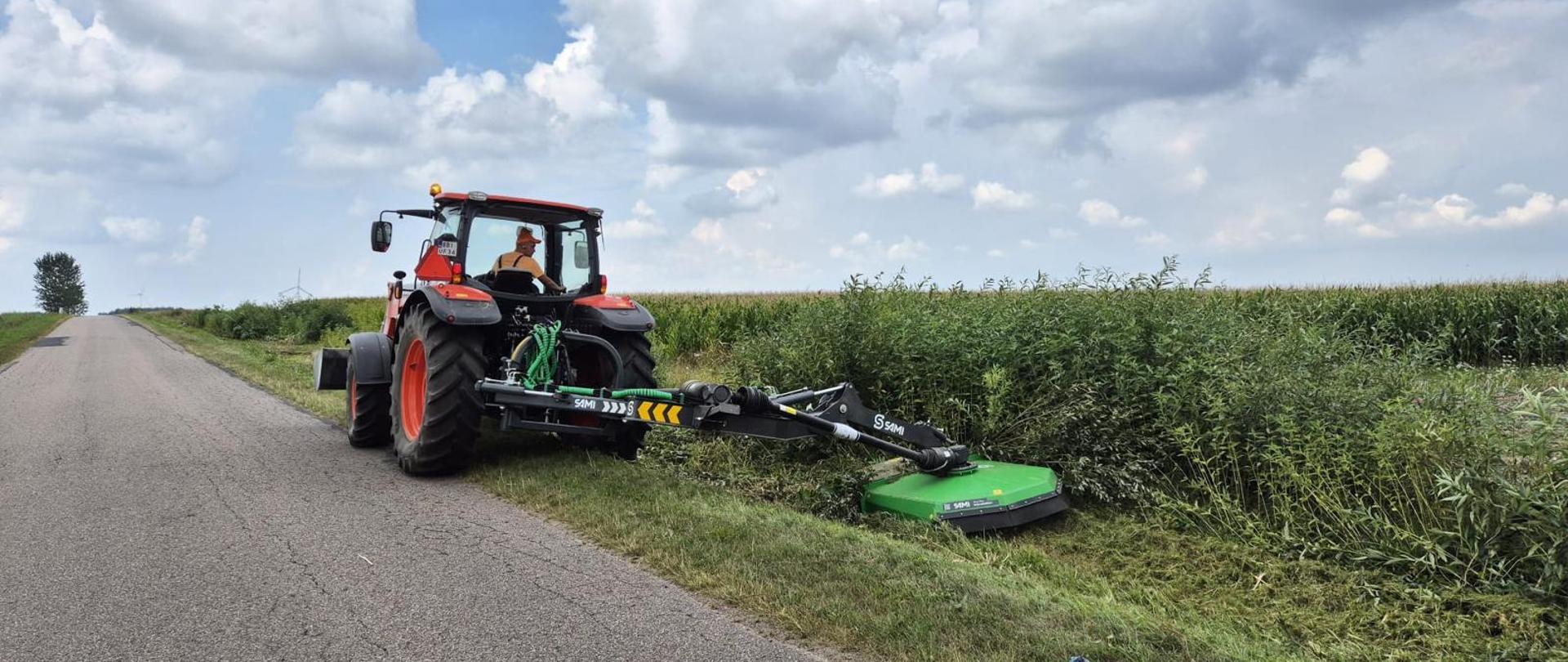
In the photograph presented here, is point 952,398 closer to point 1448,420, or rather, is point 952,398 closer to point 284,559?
point 1448,420

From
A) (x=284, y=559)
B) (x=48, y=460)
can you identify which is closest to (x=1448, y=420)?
(x=284, y=559)

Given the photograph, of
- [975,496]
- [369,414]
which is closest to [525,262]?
[369,414]

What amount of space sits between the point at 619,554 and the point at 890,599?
148cm

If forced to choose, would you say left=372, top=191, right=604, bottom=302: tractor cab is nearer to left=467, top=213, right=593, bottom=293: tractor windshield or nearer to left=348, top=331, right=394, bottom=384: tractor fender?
left=467, top=213, right=593, bottom=293: tractor windshield

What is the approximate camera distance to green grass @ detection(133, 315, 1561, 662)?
12.1 ft

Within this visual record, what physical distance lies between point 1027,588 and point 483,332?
436 cm

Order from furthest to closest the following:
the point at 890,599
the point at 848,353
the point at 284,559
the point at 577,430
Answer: the point at 848,353 < the point at 577,430 < the point at 284,559 < the point at 890,599

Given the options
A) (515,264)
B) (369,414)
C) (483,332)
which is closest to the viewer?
(483,332)

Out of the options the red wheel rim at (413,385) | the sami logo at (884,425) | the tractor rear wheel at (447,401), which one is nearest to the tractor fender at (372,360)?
the red wheel rim at (413,385)

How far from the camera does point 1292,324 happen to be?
714 cm

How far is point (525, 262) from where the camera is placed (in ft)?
24.9

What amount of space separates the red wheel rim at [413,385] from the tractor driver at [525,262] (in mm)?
840

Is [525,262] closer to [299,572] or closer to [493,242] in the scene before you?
[493,242]

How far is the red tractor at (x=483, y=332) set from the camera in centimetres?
649
